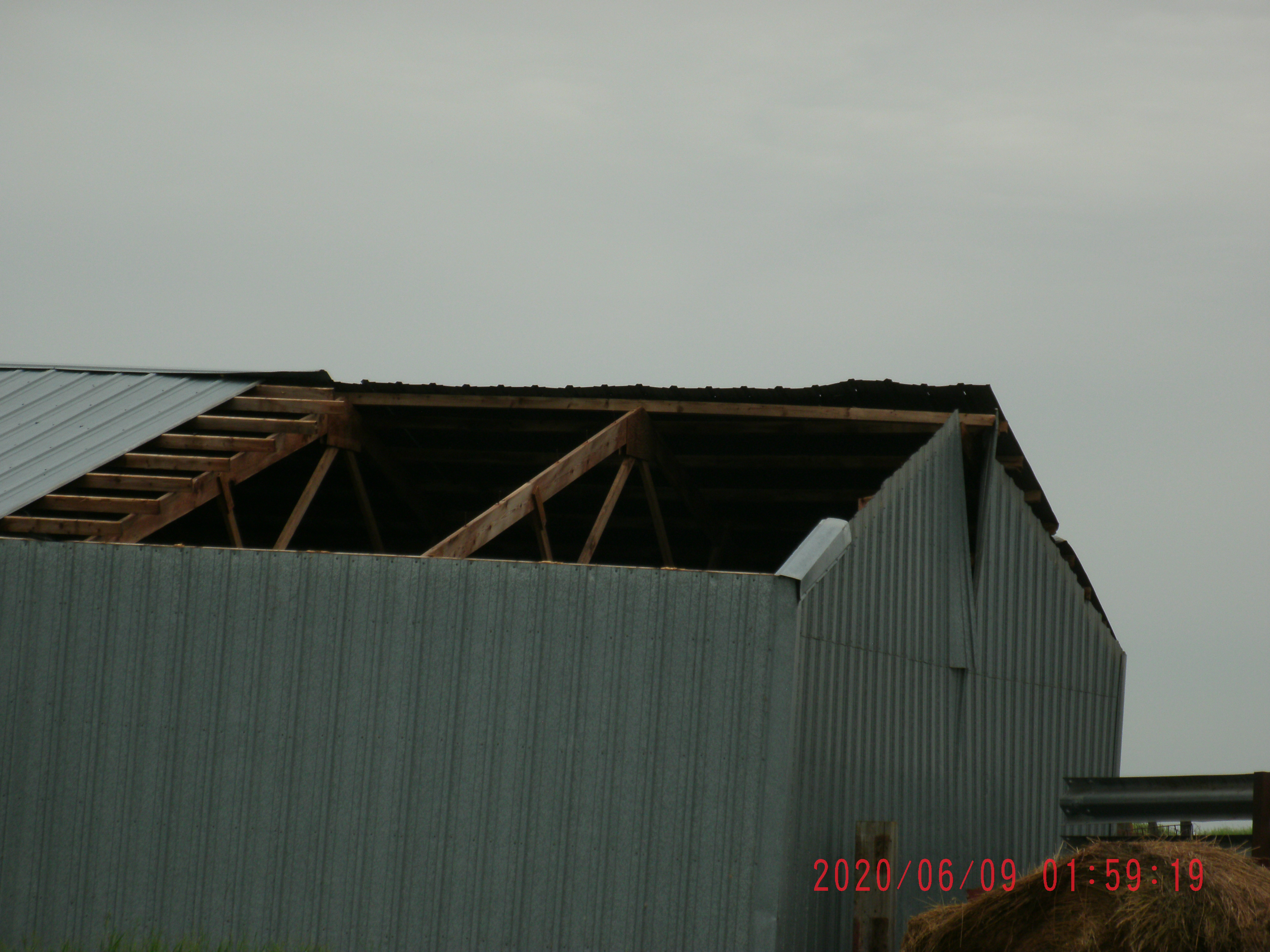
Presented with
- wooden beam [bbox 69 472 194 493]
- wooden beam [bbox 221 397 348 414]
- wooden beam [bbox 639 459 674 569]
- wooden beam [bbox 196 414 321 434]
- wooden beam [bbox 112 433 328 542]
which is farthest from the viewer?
wooden beam [bbox 221 397 348 414]

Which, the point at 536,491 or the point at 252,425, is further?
the point at 252,425

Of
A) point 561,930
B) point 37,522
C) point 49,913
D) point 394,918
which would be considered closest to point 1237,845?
point 561,930

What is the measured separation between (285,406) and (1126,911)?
10.8 meters

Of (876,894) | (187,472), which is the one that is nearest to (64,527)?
(187,472)

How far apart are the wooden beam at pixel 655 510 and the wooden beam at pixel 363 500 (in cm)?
332

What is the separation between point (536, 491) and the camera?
14.1 m

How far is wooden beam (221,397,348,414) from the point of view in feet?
54.4

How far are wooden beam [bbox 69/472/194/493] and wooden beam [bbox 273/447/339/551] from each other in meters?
1.07

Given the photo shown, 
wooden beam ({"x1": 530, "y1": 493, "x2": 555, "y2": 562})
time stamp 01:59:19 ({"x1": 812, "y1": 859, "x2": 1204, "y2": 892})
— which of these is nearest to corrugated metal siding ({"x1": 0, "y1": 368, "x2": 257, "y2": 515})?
wooden beam ({"x1": 530, "y1": 493, "x2": 555, "y2": 562})

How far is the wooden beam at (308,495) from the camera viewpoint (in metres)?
14.9

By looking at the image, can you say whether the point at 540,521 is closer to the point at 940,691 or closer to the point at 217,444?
the point at 217,444

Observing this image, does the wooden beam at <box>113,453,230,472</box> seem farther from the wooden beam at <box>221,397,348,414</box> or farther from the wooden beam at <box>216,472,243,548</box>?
the wooden beam at <box>221,397,348,414</box>

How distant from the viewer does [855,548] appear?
12.5 meters

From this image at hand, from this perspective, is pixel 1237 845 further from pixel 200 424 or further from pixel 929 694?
pixel 200 424
